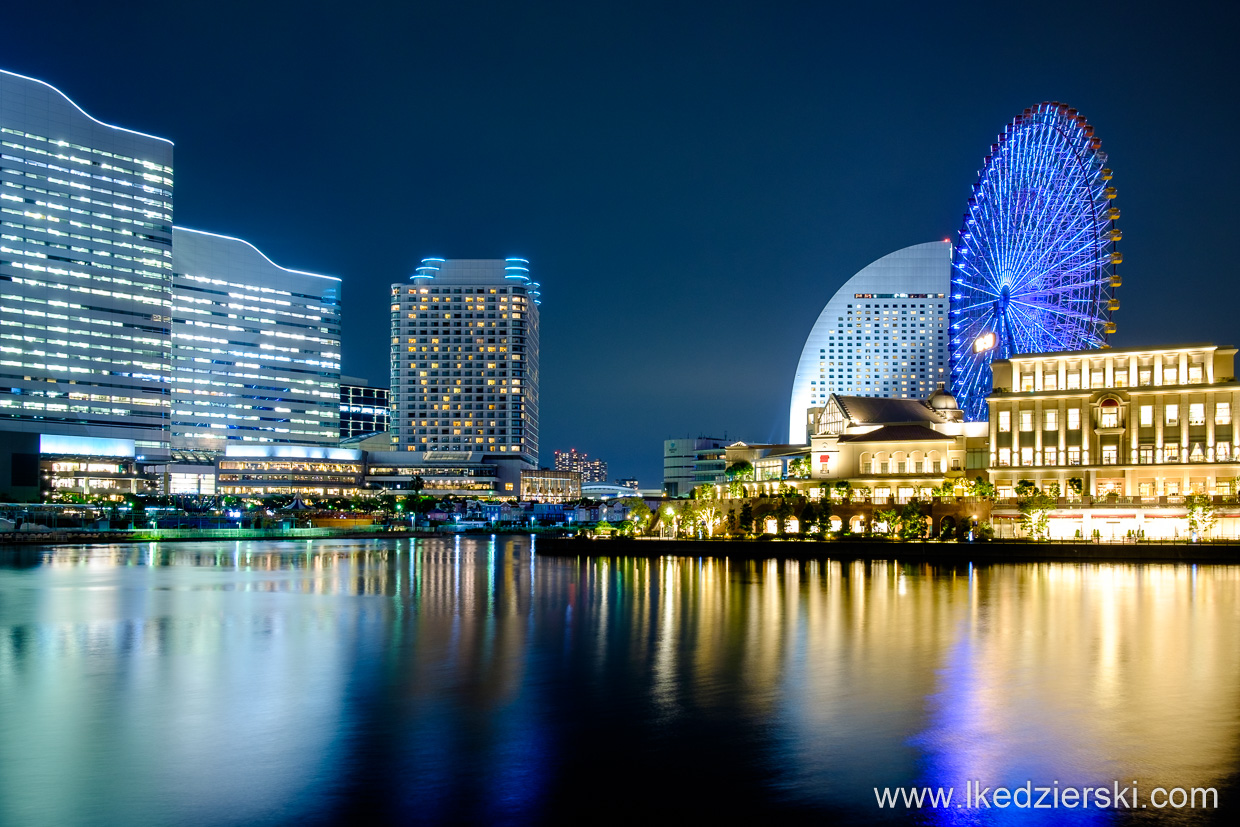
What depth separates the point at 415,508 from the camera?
164 meters

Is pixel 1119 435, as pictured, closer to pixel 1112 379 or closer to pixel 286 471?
pixel 1112 379

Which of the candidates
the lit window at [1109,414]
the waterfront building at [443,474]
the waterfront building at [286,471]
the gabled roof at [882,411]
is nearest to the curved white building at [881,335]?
the waterfront building at [443,474]

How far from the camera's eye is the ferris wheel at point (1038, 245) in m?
72.1

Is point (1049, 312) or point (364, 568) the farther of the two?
point (1049, 312)

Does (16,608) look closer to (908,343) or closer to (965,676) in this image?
(965,676)

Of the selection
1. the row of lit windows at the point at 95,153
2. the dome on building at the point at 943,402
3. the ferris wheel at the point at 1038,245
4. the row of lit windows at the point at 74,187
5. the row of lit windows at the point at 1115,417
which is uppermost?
the row of lit windows at the point at 95,153

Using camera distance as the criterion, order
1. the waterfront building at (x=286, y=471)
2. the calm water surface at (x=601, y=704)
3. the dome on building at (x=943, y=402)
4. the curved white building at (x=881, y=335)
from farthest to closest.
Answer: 1. the waterfront building at (x=286, y=471)
2. the curved white building at (x=881, y=335)
3. the dome on building at (x=943, y=402)
4. the calm water surface at (x=601, y=704)

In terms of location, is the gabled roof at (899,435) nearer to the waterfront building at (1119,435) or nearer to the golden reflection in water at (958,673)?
the waterfront building at (1119,435)

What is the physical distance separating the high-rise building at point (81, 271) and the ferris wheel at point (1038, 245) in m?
127

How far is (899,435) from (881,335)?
284 feet

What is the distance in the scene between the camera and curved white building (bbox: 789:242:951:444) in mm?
178125

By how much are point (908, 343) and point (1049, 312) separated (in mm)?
104837

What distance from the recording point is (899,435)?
3787 inches

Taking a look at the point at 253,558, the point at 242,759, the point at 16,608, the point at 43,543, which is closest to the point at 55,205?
the point at 43,543
